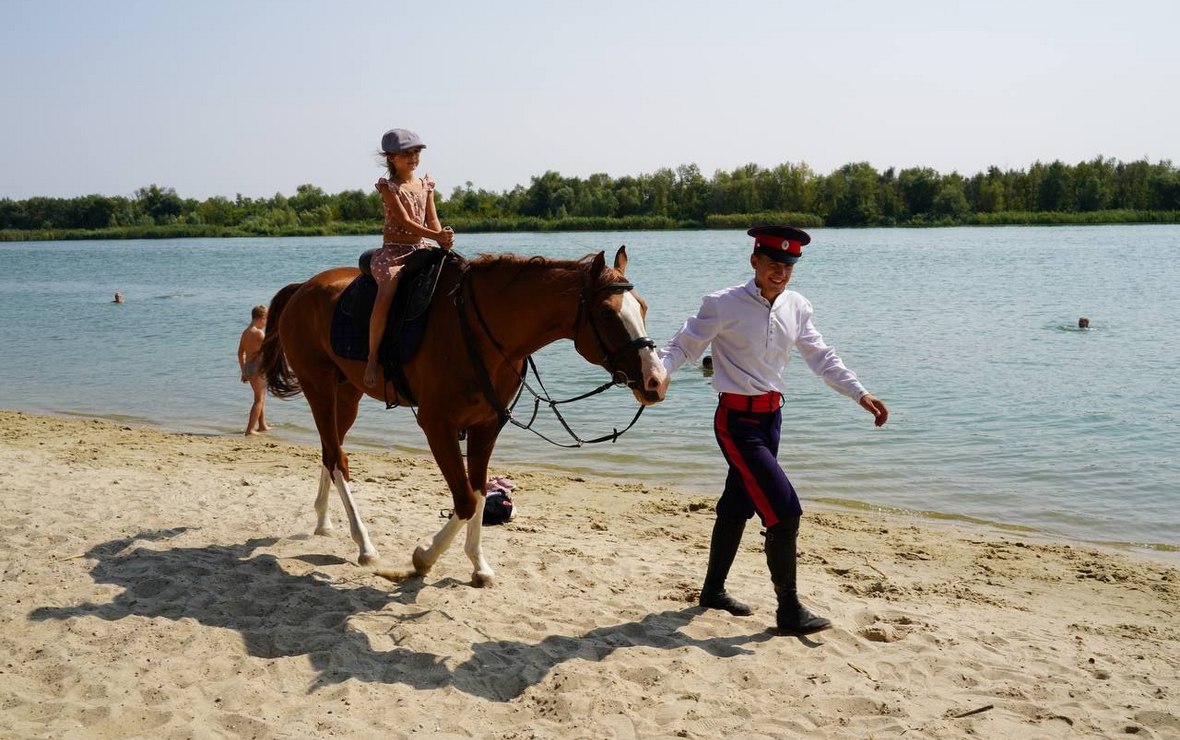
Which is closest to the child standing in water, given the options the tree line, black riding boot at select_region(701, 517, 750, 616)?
black riding boot at select_region(701, 517, 750, 616)

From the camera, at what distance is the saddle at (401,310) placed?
5.93 metres

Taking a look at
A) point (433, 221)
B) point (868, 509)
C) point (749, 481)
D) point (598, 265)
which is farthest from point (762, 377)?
point (868, 509)

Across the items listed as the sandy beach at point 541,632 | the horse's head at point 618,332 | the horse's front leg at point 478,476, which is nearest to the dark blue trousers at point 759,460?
the horse's head at point 618,332

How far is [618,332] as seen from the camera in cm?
490

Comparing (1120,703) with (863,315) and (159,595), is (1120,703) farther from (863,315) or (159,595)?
(863,315)

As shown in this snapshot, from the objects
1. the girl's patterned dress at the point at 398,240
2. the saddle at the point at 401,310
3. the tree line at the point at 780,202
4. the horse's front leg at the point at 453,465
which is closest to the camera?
the horse's front leg at the point at 453,465

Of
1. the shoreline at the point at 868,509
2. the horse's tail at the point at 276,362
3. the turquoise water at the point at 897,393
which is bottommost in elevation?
the shoreline at the point at 868,509

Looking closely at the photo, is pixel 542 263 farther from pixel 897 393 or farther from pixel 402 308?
pixel 897 393

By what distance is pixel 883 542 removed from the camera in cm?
798

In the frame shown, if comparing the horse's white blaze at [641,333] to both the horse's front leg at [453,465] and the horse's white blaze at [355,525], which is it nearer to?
the horse's front leg at [453,465]

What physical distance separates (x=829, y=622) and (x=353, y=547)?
11.5ft

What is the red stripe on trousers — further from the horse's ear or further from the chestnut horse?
the horse's ear

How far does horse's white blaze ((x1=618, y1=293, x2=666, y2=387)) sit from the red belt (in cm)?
63

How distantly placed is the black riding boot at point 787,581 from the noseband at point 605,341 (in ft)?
4.02
